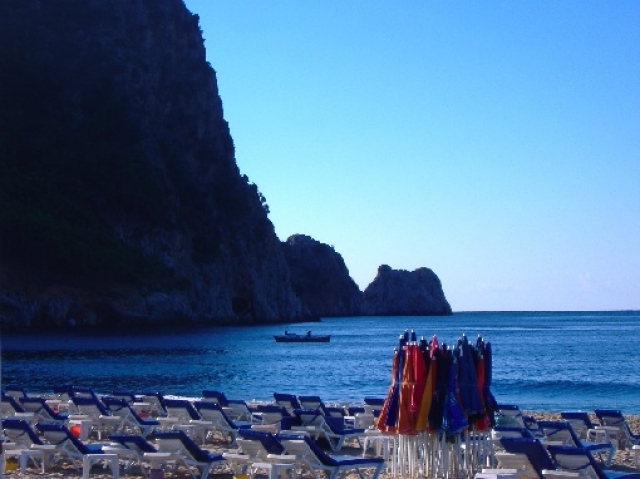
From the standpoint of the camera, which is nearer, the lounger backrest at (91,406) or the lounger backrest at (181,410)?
the lounger backrest at (181,410)

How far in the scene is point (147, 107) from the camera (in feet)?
323

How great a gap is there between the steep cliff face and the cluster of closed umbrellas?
224 feet

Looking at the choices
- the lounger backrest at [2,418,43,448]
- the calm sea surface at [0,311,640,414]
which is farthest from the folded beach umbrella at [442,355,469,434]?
the calm sea surface at [0,311,640,414]

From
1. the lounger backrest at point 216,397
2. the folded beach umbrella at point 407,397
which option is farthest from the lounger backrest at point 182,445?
the lounger backrest at point 216,397

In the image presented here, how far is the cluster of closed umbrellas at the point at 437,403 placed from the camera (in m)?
10.9

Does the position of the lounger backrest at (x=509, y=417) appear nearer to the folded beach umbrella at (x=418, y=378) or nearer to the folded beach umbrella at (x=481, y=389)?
the folded beach umbrella at (x=481, y=389)

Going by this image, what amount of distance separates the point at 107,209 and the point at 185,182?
33.5 ft

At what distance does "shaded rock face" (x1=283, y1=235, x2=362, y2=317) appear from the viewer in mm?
168375

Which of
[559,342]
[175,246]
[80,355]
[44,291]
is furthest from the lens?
[175,246]

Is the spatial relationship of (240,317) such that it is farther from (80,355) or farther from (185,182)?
(80,355)

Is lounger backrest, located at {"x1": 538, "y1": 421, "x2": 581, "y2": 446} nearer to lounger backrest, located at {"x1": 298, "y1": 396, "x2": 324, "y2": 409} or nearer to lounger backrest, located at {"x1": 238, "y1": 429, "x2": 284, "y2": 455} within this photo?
lounger backrest, located at {"x1": 298, "y1": 396, "x2": 324, "y2": 409}

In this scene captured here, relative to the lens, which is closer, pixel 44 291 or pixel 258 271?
pixel 44 291

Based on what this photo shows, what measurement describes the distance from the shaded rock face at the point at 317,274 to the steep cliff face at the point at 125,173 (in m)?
→ 56.7

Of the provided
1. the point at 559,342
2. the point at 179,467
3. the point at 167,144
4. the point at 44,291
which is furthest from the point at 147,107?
the point at 179,467
